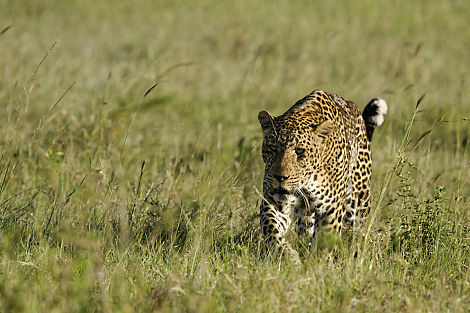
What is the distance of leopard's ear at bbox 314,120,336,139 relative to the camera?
5007 millimetres

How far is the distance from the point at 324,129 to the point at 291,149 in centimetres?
33

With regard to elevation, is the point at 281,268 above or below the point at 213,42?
below

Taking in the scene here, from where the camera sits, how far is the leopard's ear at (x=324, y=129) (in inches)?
197

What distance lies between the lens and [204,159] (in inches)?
229

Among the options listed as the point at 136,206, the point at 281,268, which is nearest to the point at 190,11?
the point at 136,206

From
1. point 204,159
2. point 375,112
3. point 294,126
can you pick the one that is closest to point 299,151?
point 294,126

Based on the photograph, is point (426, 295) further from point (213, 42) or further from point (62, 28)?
point (62, 28)

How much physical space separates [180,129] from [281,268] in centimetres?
446

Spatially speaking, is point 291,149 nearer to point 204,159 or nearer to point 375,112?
point 204,159

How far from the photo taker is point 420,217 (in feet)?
18.3

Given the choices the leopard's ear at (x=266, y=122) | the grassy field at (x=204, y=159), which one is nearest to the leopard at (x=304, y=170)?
the leopard's ear at (x=266, y=122)

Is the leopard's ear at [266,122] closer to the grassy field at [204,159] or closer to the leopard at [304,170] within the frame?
the leopard at [304,170]

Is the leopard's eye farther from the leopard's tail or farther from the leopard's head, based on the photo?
the leopard's tail

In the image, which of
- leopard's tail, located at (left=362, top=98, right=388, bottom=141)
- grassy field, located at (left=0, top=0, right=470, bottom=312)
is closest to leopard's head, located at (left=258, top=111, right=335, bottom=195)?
grassy field, located at (left=0, top=0, right=470, bottom=312)
